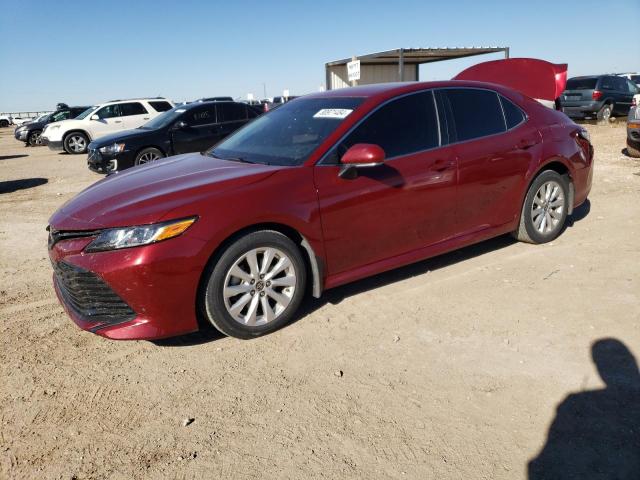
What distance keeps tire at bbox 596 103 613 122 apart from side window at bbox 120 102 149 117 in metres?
14.7

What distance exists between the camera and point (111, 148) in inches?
399

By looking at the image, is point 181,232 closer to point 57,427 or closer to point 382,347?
point 57,427

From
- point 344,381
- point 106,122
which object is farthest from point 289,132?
point 106,122

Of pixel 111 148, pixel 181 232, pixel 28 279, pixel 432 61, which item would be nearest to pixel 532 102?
pixel 181 232

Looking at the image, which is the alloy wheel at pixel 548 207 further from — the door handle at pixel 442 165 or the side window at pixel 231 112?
the side window at pixel 231 112

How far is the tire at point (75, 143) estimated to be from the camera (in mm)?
16983

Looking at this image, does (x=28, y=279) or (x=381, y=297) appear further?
(x=28, y=279)

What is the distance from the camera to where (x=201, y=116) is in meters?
11.2

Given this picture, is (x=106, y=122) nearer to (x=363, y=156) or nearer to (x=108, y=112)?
(x=108, y=112)

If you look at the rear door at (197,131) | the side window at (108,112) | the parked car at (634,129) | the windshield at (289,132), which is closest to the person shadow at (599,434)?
the windshield at (289,132)

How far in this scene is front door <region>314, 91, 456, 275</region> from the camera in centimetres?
355

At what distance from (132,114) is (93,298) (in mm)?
15180

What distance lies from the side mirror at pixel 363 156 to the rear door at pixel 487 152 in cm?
101

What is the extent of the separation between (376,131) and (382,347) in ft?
5.17
